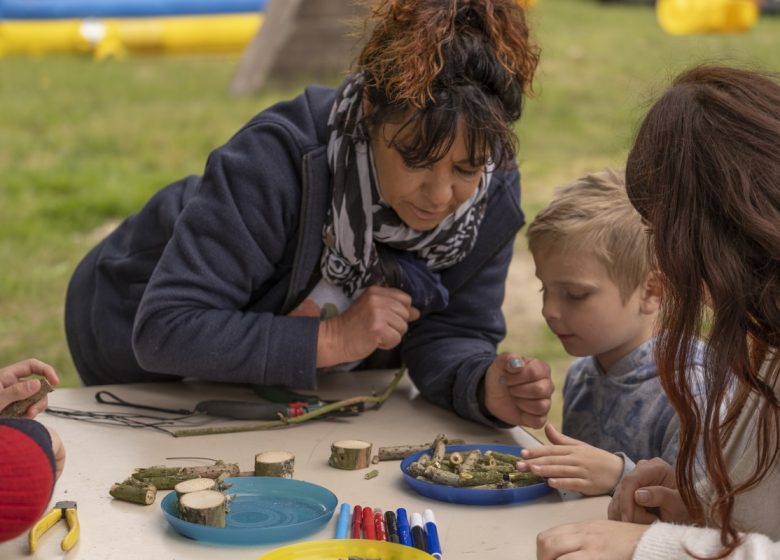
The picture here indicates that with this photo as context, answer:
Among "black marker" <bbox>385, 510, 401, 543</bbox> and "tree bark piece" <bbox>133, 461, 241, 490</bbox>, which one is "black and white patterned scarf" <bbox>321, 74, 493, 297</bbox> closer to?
"tree bark piece" <bbox>133, 461, 241, 490</bbox>

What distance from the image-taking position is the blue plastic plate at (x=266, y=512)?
1431mm

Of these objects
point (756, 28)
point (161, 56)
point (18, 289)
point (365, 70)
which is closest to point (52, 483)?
point (365, 70)

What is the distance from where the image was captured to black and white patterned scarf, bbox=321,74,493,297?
1958mm

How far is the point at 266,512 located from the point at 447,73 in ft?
2.41

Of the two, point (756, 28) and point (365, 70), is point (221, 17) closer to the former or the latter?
point (756, 28)

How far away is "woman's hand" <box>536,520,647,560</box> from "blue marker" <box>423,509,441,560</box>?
0.13 meters

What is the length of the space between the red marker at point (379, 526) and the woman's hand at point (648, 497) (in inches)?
12.6

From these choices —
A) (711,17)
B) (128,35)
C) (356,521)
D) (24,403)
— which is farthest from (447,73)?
(711,17)

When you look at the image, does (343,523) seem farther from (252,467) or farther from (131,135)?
(131,135)

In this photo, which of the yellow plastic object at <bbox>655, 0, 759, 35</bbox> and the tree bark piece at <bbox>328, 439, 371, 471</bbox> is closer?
the tree bark piece at <bbox>328, 439, 371, 471</bbox>

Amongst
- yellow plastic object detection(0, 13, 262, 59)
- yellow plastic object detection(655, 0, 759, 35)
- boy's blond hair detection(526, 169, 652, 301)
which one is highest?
yellow plastic object detection(655, 0, 759, 35)

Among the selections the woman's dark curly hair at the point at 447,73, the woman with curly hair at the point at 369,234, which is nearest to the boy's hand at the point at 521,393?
the woman with curly hair at the point at 369,234

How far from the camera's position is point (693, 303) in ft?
4.38

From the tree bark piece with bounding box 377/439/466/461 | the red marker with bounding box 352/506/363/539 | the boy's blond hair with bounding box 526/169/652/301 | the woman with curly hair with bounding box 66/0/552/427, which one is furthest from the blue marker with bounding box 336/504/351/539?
the boy's blond hair with bounding box 526/169/652/301
